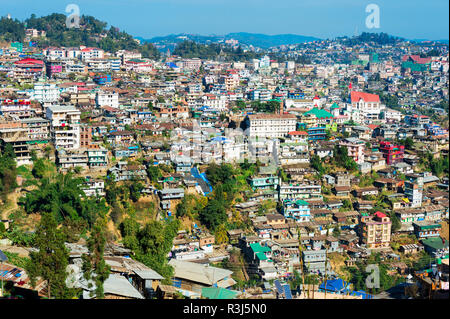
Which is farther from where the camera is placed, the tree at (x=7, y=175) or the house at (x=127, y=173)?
the house at (x=127, y=173)

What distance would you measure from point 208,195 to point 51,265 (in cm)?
488

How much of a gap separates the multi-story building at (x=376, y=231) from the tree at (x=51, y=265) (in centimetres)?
532

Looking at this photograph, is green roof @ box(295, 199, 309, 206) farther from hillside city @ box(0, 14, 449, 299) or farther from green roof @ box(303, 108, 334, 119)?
green roof @ box(303, 108, 334, 119)

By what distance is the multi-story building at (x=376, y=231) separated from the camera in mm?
7914

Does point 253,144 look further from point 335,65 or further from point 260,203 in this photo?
point 335,65

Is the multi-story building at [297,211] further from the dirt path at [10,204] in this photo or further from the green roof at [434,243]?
the dirt path at [10,204]

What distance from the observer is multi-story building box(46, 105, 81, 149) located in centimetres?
871

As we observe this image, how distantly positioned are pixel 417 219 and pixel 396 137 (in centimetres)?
340

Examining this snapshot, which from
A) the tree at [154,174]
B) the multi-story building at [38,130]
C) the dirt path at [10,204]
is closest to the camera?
the dirt path at [10,204]

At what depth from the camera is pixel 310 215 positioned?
8.30m

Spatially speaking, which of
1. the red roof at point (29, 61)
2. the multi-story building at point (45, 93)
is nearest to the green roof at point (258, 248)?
the multi-story building at point (45, 93)

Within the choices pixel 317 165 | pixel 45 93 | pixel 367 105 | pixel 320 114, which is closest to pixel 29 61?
pixel 45 93
